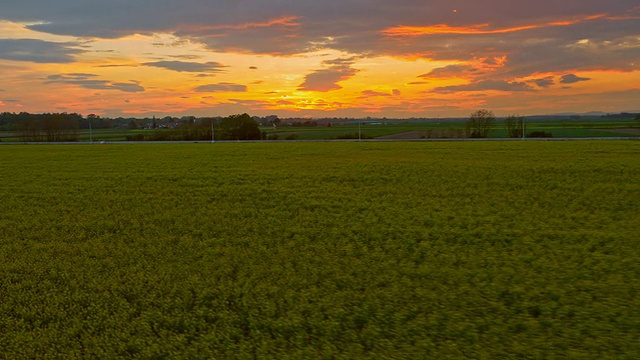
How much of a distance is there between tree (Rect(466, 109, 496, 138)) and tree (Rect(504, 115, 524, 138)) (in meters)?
0.58

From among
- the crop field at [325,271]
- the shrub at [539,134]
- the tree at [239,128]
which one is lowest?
the crop field at [325,271]

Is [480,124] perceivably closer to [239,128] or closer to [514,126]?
[514,126]

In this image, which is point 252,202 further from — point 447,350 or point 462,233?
A: point 447,350

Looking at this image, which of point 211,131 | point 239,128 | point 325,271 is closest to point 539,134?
point 239,128

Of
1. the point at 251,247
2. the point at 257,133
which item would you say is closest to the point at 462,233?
the point at 251,247

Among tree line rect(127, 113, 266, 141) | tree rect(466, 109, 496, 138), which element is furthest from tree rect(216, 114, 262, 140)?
tree rect(466, 109, 496, 138)

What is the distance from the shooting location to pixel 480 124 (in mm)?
17016

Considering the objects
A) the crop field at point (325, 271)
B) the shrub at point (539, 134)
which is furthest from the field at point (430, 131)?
the crop field at point (325, 271)

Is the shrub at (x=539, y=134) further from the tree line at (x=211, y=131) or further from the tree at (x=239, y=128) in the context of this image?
the tree at (x=239, y=128)

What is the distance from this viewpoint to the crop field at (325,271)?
6.48ft

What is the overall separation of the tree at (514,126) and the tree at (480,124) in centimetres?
58

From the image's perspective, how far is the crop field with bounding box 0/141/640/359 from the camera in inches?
77.8

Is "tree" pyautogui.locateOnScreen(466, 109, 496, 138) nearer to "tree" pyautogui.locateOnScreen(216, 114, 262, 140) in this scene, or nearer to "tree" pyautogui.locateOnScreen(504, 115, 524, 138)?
"tree" pyautogui.locateOnScreen(504, 115, 524, 138)

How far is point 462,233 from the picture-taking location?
140 inches
